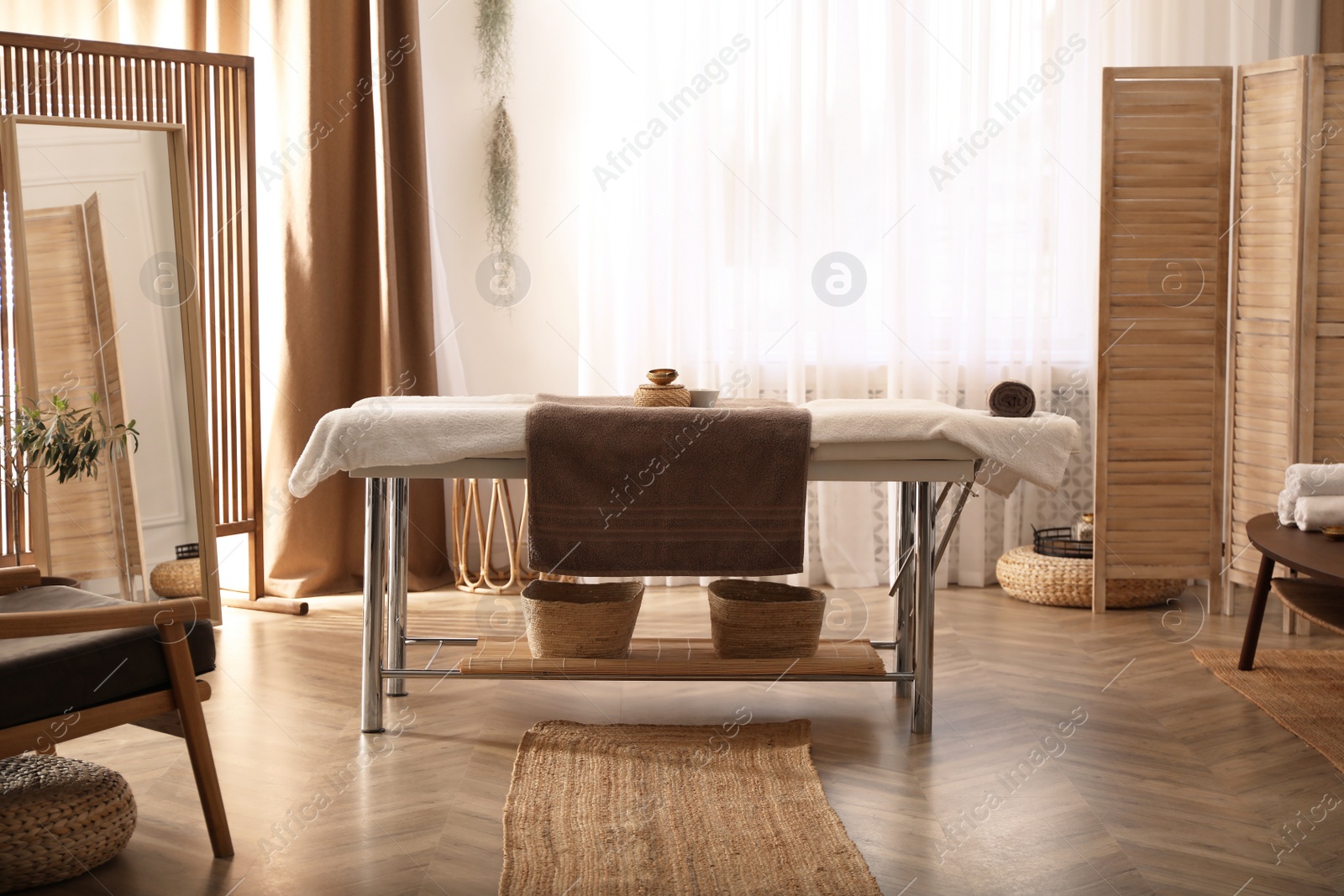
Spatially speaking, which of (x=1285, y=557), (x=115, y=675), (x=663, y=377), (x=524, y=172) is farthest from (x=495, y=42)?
(x=1285, y=557)

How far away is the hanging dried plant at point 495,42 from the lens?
402 cm

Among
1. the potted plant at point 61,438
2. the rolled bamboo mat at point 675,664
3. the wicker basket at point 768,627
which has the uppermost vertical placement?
the potted plant at point 61,438

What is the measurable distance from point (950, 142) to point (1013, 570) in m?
1.46

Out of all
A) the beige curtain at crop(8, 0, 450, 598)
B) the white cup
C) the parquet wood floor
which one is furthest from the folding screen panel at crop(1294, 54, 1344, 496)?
the beige curtain at crop(8, 0, 450, 598)

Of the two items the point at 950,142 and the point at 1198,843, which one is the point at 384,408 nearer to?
the point at 1198,843

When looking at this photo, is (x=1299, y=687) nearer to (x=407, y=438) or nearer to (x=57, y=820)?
(x=407, y=438)

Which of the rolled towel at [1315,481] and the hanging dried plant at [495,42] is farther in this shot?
the hanging dried plant at [495,42]

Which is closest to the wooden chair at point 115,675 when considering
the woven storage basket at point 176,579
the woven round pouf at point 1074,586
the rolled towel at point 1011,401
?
the woven storage basket at point 176,579

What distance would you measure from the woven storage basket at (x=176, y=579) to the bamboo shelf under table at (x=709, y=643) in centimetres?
99

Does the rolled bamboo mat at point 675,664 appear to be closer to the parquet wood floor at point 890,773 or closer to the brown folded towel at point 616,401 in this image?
the parquet wood floor at point 890,773

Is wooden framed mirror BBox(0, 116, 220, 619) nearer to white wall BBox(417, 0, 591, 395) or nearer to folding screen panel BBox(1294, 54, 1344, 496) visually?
white wall BBox(417, 0, 591, 395)

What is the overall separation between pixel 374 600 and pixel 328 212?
186cm

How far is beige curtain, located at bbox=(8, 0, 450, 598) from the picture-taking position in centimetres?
379

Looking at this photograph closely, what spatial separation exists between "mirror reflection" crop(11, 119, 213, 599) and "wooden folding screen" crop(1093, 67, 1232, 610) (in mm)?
2745
